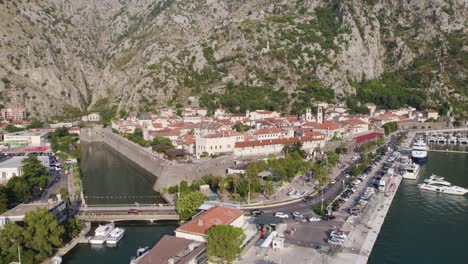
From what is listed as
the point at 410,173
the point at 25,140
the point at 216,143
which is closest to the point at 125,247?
the point at 216,143

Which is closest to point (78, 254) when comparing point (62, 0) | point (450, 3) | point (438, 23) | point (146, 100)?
point (146, 100)

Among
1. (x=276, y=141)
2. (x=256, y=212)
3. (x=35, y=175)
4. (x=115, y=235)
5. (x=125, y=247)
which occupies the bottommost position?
(x=125, y=247)

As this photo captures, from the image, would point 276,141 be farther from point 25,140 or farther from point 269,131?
point 25,140

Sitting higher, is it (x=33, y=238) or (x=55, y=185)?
(x=33, y=238)

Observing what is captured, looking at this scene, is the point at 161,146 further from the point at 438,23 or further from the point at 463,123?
the point at 438,23

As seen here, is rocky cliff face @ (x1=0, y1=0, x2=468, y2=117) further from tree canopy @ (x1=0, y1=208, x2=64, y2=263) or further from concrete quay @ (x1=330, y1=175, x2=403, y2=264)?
tree canopy @ (x1=0, y1=208, x2=64, y2=263)

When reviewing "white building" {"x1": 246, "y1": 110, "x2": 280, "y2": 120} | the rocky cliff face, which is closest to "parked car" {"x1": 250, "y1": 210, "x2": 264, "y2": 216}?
"white building" {"x1": 246, "y1": 110, "x2": 280, "y2": 120}

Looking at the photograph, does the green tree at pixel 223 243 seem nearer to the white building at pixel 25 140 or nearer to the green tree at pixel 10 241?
the green tree at pixel 10 241
